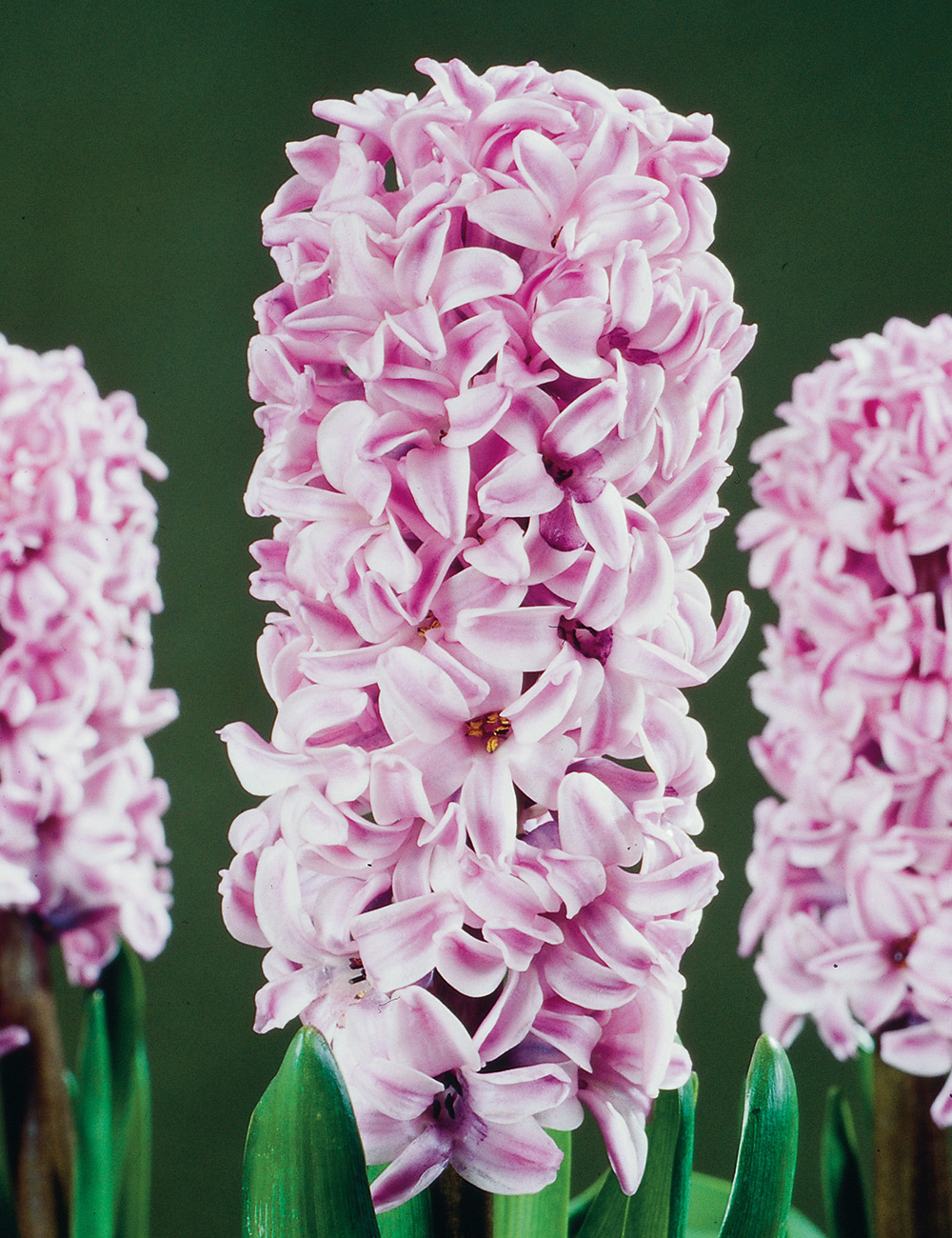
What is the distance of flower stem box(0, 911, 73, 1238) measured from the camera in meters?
1.06

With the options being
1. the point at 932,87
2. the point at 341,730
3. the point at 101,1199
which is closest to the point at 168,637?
the point at 101,1199

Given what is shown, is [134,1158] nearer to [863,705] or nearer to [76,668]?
[76,668]

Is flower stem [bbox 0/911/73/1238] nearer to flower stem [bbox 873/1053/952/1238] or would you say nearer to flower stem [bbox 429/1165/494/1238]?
flower stem [bbox 429/1165/494/1238]

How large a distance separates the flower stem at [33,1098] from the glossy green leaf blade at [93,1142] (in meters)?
0.02

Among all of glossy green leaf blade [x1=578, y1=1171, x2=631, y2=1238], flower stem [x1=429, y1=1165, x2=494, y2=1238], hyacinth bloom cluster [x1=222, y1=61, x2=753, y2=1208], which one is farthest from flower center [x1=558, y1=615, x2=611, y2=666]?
glossy green leaf blade [x1=578, y1=1171, x2=631, y2=1238]

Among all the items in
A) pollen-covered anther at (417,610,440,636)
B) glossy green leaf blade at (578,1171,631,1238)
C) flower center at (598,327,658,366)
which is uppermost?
flower center at (598,327,658,366)

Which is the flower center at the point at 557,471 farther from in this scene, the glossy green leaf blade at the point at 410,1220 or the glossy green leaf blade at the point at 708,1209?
the glossy green leaf blade at the point at 708,1209

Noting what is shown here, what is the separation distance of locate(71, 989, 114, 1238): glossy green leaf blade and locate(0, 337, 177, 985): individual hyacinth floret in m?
0.06

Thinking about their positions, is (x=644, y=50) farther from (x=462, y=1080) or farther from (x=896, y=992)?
(x=462, y=1080)

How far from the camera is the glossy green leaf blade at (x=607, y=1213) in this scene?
2.56 feet

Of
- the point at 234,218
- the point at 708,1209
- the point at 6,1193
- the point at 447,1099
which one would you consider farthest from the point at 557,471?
the point at 234,218

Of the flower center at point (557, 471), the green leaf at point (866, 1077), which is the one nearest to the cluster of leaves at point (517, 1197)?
the flower center at point (557, 471)

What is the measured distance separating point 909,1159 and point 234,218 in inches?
44.6

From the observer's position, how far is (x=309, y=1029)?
0.57 metres
